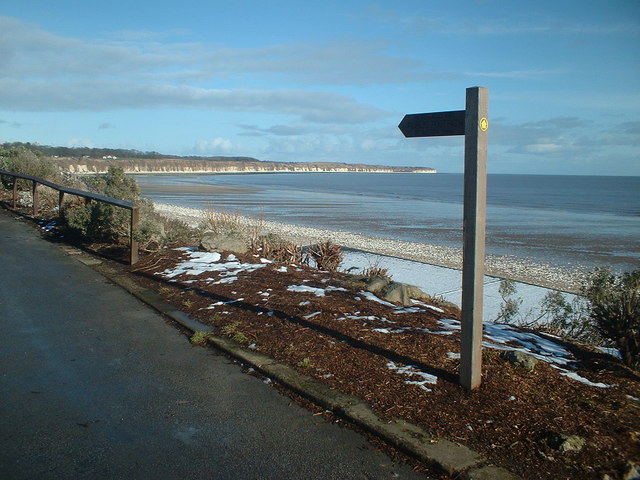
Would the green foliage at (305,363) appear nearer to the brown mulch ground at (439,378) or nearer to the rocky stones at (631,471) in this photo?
the brown mulch ground at (439,378)

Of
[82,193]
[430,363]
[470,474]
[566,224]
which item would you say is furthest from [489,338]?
[566,224]

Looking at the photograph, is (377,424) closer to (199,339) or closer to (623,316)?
(199,339)

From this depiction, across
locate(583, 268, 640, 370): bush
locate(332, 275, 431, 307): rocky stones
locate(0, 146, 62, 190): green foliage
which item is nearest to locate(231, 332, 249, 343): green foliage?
locate(332, 275, 431, 307): rocky stones

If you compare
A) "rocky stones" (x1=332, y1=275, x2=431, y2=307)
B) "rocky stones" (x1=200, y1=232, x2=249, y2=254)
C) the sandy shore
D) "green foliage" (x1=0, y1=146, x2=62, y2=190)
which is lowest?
the sandy shore

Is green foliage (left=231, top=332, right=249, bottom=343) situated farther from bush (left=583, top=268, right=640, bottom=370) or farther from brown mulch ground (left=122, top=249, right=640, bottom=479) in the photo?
bush (left=583, top=268, right=640, bottom=370)

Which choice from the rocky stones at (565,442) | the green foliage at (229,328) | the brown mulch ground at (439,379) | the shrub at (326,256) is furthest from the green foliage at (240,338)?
the shrub at (326,256)

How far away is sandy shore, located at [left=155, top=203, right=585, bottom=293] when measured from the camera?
17.6 metres

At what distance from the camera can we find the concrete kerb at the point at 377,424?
3420 mm

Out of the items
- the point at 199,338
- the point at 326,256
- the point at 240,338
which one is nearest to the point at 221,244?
the point at 326,256

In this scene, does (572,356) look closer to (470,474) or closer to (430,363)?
(430,363)

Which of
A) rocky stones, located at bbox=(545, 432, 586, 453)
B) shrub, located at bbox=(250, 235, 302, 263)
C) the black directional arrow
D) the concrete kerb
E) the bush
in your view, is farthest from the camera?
shrub, located at bbox=(250, 235, 302, 263)

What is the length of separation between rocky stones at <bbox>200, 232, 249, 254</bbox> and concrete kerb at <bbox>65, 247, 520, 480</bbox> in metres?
Result: 4.48

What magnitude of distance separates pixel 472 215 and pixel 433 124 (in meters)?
0.86

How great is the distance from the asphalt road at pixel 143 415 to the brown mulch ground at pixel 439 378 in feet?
1.68
